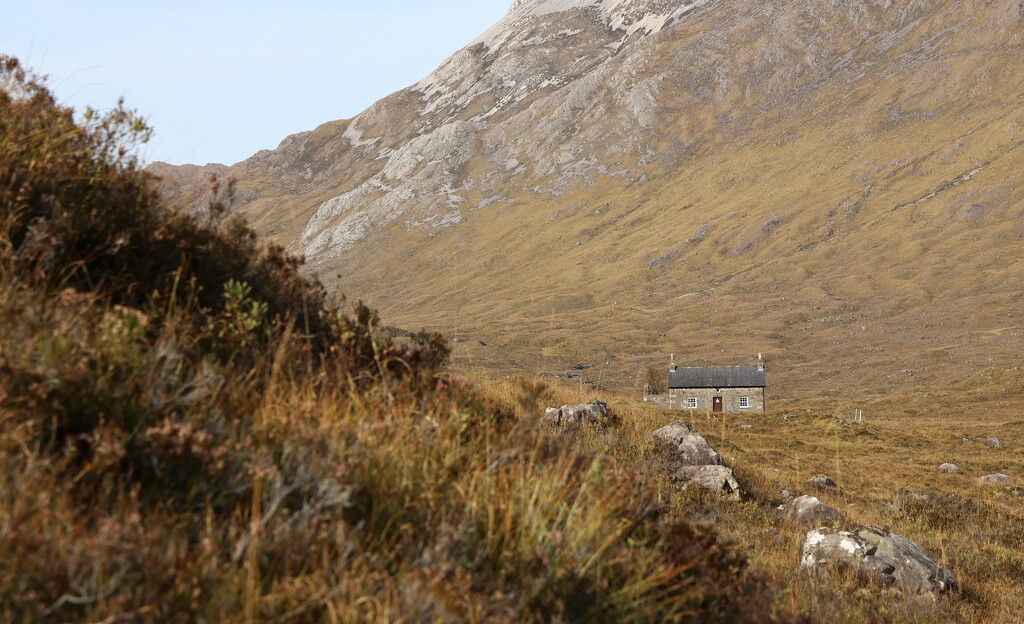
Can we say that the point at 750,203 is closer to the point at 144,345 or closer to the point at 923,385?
the point at 923,385

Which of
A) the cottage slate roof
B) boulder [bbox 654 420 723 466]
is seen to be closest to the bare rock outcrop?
boulder [bbox 654 420 723 466]

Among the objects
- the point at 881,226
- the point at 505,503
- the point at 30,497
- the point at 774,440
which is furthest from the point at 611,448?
the point at 881,226

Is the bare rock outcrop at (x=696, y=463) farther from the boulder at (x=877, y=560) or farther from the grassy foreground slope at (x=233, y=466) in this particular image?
the grassy foreground slope at (x=233, y=466)

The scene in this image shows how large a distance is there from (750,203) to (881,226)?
35.1m

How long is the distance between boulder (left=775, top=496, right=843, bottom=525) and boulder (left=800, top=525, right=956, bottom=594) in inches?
94.1

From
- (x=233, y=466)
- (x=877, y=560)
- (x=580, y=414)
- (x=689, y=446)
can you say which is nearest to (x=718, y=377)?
(x=689, y=446)

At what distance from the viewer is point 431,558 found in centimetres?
328

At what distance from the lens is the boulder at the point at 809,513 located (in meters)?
11.7

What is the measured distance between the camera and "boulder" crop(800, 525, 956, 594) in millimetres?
8312

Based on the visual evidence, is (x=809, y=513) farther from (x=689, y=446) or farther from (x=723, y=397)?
(x=723, y=397)

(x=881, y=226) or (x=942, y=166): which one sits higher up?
(x=942, y=166)

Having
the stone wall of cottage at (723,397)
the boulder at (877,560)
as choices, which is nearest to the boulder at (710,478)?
the boulder at (877,560)

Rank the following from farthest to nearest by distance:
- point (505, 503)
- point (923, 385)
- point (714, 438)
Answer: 1. point (923, 385)
2. point (714, 438)
3. point (505, 503)

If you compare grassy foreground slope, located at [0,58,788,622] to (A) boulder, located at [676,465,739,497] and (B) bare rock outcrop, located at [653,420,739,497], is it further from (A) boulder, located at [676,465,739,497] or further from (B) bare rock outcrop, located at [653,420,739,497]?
(B) bare rock outcrop, located at [653,420,739,497]
